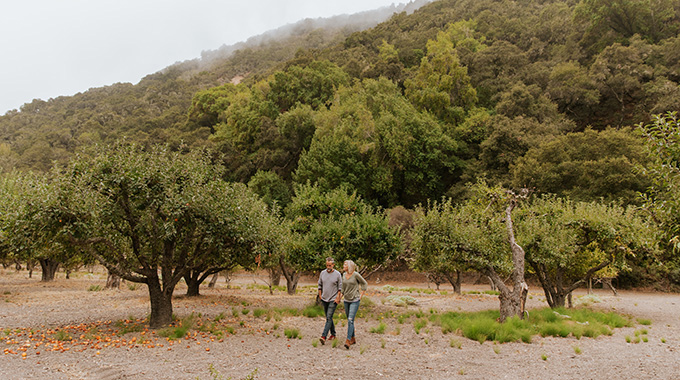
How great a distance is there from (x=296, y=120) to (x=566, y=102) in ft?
121

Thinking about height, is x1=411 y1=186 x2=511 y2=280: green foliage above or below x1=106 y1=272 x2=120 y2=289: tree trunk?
above

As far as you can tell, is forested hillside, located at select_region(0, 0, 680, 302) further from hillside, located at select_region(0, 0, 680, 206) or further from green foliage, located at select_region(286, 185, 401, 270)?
hillside, located at select_region(0, 0, 680, 206)

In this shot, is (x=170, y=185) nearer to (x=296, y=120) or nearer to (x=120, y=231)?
(x=120, y=231)

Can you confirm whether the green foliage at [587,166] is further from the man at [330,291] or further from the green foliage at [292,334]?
the man at [330,291]

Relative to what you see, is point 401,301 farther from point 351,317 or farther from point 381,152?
point 381,152

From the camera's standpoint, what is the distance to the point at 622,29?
194ft

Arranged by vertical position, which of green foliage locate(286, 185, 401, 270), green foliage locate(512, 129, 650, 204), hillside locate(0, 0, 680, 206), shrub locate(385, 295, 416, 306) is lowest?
shrub locate(385, 295, 416, 306)

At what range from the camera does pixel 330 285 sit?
10273 millimetres

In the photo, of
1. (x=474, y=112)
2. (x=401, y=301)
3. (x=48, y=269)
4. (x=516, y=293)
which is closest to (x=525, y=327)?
(x=516, y=293)

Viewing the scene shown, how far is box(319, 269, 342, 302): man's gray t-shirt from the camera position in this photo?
33.5ft

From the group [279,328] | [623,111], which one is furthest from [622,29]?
[279,328]

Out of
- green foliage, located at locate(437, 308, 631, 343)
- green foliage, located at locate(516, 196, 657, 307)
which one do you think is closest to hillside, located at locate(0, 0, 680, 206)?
green foliage, located at locate(516, 196, 657, 307)

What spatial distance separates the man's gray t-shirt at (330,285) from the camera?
10.2 meters

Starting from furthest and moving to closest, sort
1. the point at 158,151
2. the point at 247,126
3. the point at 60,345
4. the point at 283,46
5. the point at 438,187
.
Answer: the point at 283,46 → the point at 247,126 → the point at 438,187 → the point at 158,151 → the point at 60,345
